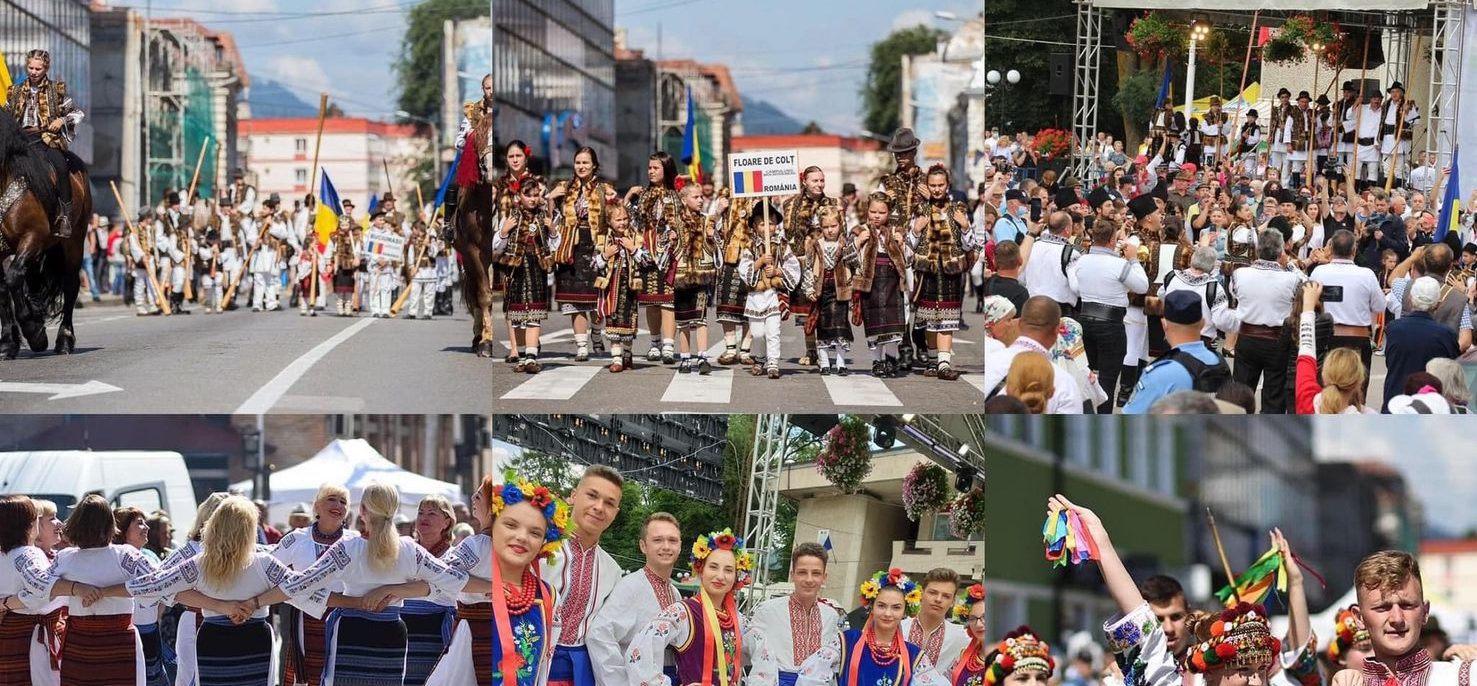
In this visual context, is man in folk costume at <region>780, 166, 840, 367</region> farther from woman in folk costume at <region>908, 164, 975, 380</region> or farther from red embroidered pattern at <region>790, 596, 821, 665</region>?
red embroidered pattern at <region>790, 596, 821, 665</region>

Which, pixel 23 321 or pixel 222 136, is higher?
pixel 222 136

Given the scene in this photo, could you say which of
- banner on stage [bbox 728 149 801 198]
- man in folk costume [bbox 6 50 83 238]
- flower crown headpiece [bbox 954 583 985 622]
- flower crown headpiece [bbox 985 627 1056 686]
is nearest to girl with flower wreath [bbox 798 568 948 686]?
flower crown headpiece [bbox 954 583 985 622]

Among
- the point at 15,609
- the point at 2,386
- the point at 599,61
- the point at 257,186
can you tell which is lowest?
the point at 15,609

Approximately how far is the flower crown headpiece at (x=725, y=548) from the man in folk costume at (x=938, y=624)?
2.51 feet

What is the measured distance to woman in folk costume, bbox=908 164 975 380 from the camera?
845 centimetres

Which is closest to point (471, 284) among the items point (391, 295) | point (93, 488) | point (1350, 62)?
point (391, 295)

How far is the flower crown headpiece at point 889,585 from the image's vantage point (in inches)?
322

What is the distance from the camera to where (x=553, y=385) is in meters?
8.26

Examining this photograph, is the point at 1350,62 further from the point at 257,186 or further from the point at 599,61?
the point at 257,186

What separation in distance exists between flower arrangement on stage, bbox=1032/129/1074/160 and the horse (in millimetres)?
4497

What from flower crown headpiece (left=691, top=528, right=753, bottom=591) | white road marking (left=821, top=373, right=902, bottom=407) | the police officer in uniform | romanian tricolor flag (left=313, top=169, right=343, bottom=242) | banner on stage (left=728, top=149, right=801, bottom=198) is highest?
banner on stage (left=728, top=149, right=801, bottom=198)

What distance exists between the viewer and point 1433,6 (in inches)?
348

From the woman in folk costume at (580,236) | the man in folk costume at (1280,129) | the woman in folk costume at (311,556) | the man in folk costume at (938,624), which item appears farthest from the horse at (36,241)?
the man in folk costume at (1280,129)

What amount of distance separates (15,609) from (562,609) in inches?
93.0
